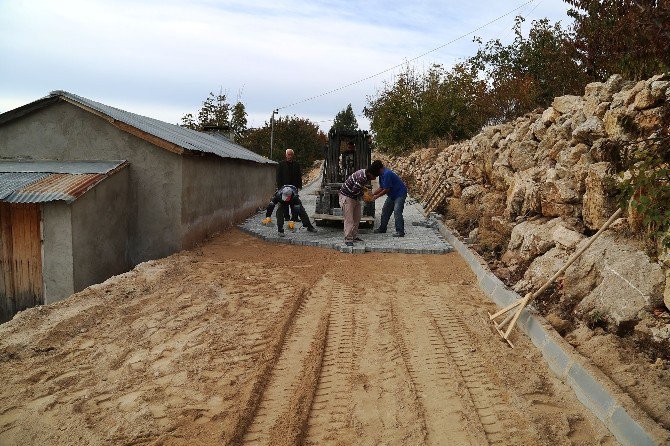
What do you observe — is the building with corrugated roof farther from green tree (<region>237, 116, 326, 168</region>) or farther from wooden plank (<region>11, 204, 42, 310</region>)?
green tree (<region>237, 116, 326, 168</region>)

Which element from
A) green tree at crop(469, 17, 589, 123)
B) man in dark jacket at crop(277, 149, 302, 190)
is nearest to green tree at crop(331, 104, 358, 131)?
green tree at crop(469, 17, 589, 123)

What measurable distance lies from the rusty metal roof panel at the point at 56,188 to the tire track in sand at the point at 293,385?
477 cm

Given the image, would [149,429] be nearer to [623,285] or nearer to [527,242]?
[623,285]

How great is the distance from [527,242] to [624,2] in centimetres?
357

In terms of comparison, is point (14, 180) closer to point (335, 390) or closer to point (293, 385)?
point (293, 385)

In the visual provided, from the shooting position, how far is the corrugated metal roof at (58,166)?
8758 millimetres

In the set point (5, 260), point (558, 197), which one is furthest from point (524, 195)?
point (5, 260)

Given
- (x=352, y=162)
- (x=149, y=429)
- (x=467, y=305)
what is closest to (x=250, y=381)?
(x=149, y=429)

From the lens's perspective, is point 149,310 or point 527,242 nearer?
point 149,310

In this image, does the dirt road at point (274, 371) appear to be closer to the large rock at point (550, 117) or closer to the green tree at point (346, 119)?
the large rock at point (550, 117)

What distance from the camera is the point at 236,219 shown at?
43.0 feet

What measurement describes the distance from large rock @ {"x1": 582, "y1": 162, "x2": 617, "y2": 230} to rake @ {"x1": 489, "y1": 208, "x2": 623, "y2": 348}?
2.40 ft

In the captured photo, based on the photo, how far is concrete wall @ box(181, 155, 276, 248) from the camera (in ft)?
30.9

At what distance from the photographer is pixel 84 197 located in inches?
313
